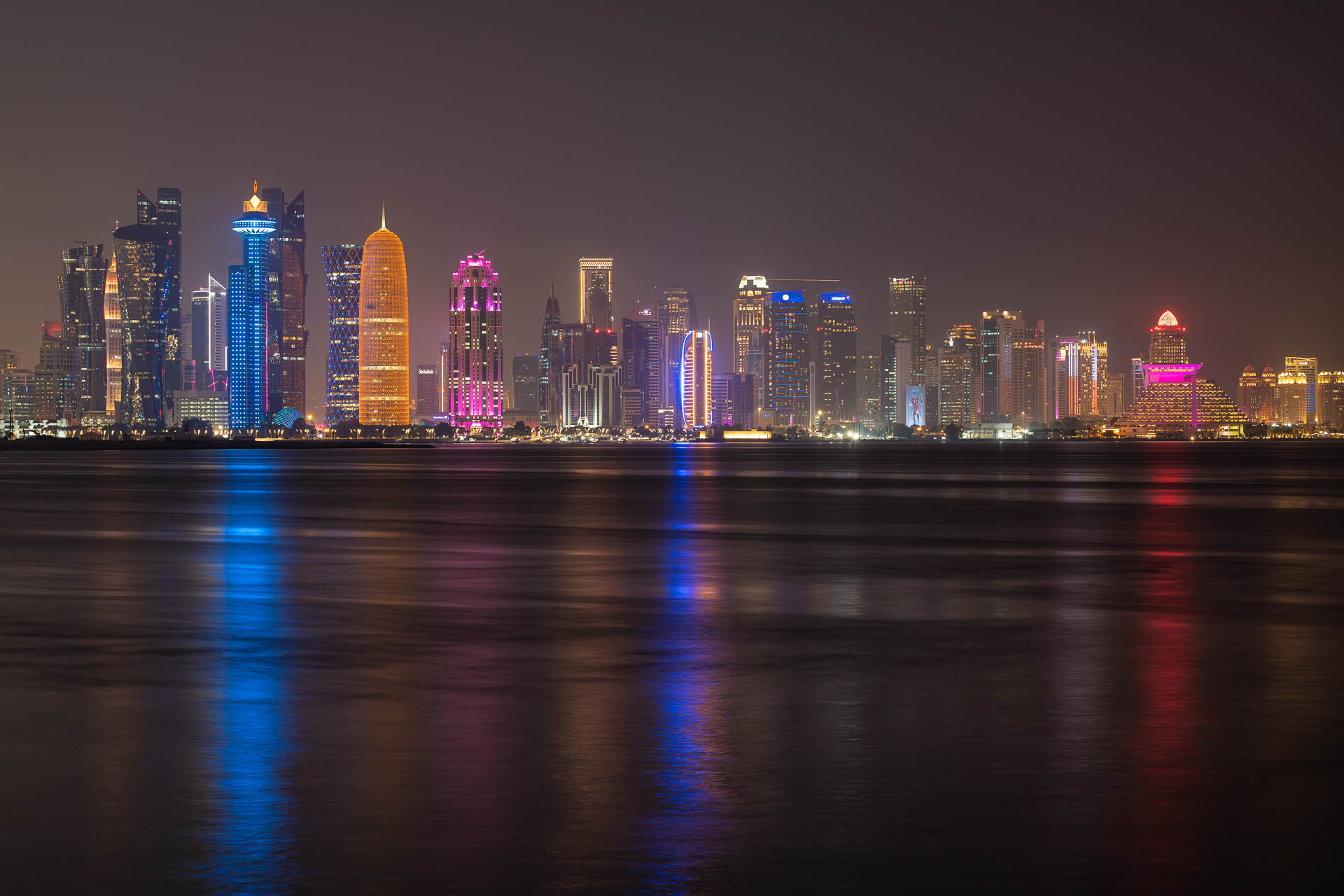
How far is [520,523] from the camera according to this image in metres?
51.3

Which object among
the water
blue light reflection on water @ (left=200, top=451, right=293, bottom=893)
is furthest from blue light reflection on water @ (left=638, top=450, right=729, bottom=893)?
blue light reflection on water @ (left=200, top=451, right=293, bottom=893)

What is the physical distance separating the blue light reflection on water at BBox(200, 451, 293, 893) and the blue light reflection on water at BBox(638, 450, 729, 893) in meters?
2.43

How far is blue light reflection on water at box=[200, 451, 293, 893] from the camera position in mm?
9156

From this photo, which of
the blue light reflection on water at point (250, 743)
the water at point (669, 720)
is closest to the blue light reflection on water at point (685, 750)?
the water at point (669, 720)

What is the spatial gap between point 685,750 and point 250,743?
13.2 feet

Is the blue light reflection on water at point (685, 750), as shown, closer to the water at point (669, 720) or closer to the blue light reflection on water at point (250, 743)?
the water at point (669, 720)

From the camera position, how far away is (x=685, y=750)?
12734 millimetres

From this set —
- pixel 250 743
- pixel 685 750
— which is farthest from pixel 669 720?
pixel 250 743

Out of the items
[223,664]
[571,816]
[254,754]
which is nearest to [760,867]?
[571,816]

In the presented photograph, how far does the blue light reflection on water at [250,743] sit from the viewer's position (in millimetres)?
9156

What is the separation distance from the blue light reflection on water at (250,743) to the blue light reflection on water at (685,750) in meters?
2.43

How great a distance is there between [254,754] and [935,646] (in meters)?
10.5

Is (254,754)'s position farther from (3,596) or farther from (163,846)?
(3,596)

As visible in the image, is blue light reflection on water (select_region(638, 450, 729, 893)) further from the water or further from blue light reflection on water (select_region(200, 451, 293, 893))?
blue light reflection on water (select_region(200, 451, 293, 893))
